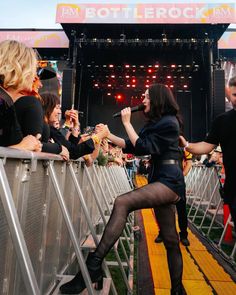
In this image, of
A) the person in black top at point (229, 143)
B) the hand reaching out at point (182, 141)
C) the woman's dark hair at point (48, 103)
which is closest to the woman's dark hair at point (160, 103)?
the hand reaching out at point (182, 141)

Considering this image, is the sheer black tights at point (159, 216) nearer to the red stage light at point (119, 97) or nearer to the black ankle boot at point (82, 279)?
the black ankle boot at point (82, 279)

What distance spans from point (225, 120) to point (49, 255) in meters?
1.70

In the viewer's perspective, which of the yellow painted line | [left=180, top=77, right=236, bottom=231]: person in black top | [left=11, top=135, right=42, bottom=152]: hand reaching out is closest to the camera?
[left=11, top=135, right=42, bottom=152]: hand reaching out

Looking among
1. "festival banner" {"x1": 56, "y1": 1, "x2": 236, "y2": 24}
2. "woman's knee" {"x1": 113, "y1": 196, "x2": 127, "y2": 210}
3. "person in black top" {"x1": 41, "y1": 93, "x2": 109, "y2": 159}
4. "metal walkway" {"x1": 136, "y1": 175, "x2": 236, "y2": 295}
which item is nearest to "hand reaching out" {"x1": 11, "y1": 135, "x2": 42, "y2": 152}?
"woman's knee" {"x1": 113, "y1": 196, "x2": 127, "y2": 210}

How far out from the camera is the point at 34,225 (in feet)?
5.47

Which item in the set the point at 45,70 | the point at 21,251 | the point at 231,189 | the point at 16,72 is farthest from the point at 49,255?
the point at 45,70

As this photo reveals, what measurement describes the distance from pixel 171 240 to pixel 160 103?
1125 millimetres

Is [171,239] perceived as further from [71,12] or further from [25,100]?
[71,12]

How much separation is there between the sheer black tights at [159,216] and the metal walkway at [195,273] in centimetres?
67

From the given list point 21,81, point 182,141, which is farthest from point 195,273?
point 21,81

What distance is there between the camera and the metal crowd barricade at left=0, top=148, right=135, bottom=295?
1.08m

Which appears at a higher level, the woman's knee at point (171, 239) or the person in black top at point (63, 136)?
the person in black top at point (63, 136)

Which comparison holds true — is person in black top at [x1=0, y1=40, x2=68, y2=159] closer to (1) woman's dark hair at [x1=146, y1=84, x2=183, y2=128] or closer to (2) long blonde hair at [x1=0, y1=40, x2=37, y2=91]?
(2) long blonde hair at [x1=0, y1=40, x2=37, y2=91]

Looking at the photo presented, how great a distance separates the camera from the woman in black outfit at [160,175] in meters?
1.99
